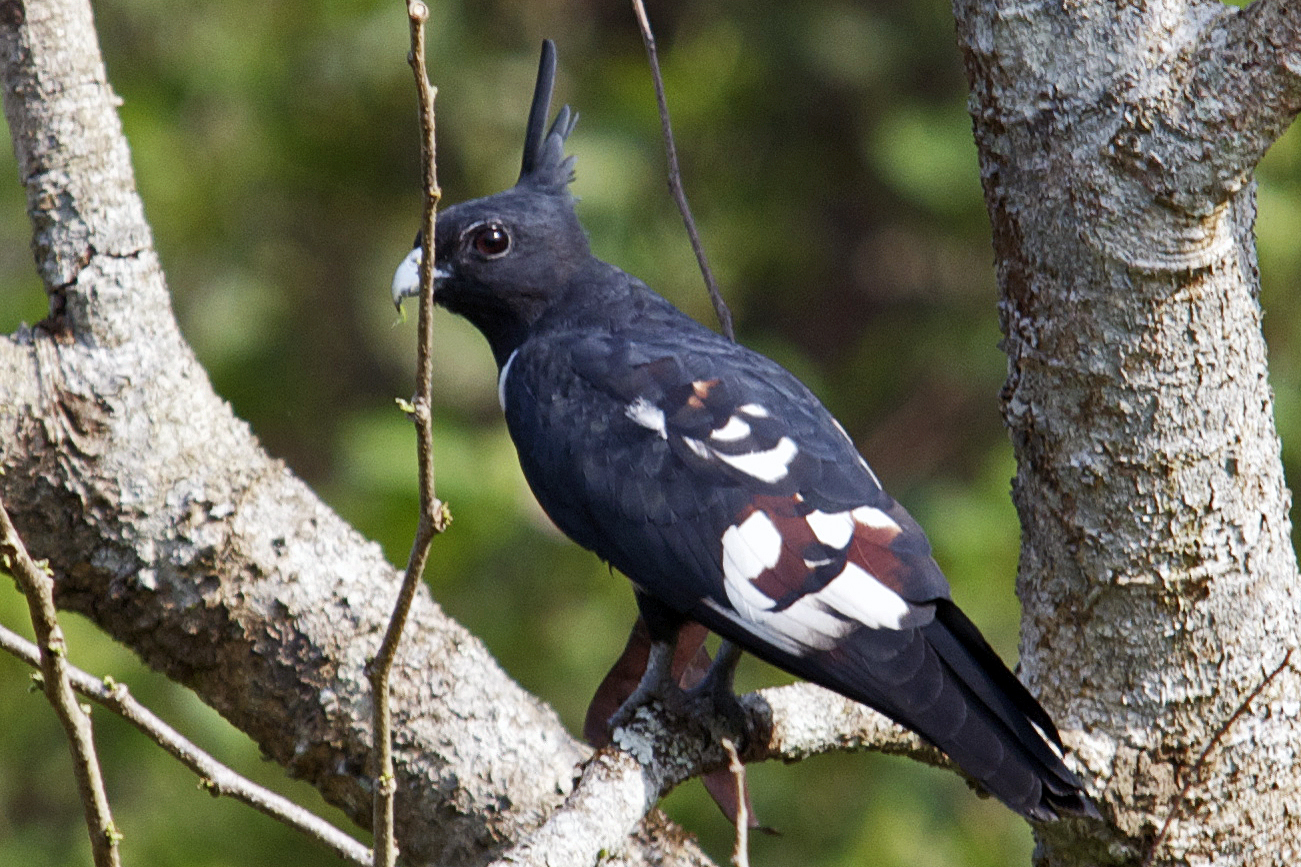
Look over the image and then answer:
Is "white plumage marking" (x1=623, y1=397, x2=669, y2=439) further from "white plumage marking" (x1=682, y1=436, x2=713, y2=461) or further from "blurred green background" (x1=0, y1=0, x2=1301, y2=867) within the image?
"blurred green background" (x1=0, y1=0, x2=1301, y2=867)

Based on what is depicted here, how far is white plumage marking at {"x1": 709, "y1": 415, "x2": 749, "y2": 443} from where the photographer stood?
238cm

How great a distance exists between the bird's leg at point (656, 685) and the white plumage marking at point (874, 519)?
41 cm

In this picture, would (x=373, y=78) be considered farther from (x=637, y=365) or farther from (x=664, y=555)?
(x=664, y=555)

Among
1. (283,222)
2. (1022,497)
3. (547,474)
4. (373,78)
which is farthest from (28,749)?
(1022,497)

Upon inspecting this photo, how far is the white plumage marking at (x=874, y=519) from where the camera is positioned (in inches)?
89.2

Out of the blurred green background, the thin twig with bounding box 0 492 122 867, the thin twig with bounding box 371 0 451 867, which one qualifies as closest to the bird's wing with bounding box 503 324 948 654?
the thin twig with bounding box 371 0 451 867

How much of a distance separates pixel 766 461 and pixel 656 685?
17.0 inches

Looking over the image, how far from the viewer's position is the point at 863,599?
2170 mm

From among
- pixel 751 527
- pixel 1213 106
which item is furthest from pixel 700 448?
pixel 1213 106

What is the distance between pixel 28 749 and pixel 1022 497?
12.9ft

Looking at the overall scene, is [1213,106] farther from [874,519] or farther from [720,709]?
[720,709]

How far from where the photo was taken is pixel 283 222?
587 centimetres

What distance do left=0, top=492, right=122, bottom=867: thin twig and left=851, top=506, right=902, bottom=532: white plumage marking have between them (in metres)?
1.27

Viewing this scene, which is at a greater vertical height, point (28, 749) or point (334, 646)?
point (28, 749)
